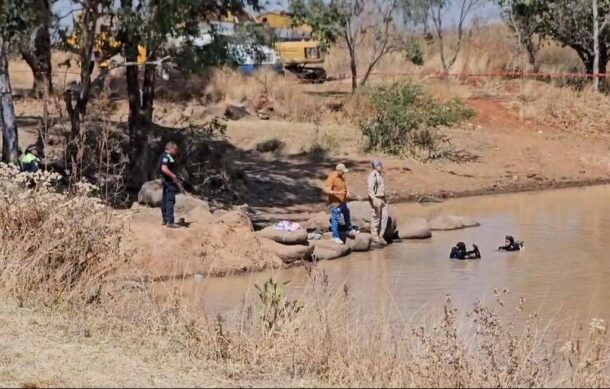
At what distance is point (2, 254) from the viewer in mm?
10172

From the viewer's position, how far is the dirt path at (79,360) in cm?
676

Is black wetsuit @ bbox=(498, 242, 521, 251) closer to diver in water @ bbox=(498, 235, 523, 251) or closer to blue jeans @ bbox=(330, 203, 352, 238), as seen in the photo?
diver in water @ bbox=(498, 235, 523, 251)

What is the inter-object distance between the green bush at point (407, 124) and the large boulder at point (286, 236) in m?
12.6

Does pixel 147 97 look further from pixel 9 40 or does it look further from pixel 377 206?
pixel 377 206

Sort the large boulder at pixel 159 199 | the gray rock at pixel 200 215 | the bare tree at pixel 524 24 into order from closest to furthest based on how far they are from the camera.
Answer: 1. the gray rock at pixel 200 215
2. the large boulder at pixel 159 199
3. the bare tree at pixel 524 24

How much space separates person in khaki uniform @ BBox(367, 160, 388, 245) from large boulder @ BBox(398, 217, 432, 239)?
871 mm

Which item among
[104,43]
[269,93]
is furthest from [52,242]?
[269,93]

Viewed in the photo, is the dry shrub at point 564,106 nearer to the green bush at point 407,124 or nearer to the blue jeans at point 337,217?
the green bush at point 407,124

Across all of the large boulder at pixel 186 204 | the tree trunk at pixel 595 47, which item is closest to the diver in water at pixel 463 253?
the large boulder at pixel 186 204

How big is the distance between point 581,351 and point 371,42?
128 ft

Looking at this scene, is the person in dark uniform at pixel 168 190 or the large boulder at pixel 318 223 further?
the large boulder at pixel 318 223

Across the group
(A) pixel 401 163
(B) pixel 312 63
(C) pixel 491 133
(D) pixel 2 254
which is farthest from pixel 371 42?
(D) pixel 2 254

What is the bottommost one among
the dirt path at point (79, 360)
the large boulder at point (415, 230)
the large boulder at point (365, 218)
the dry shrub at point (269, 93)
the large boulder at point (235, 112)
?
the large boulder at point (415, 230)

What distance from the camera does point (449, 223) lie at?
22.1 metres
